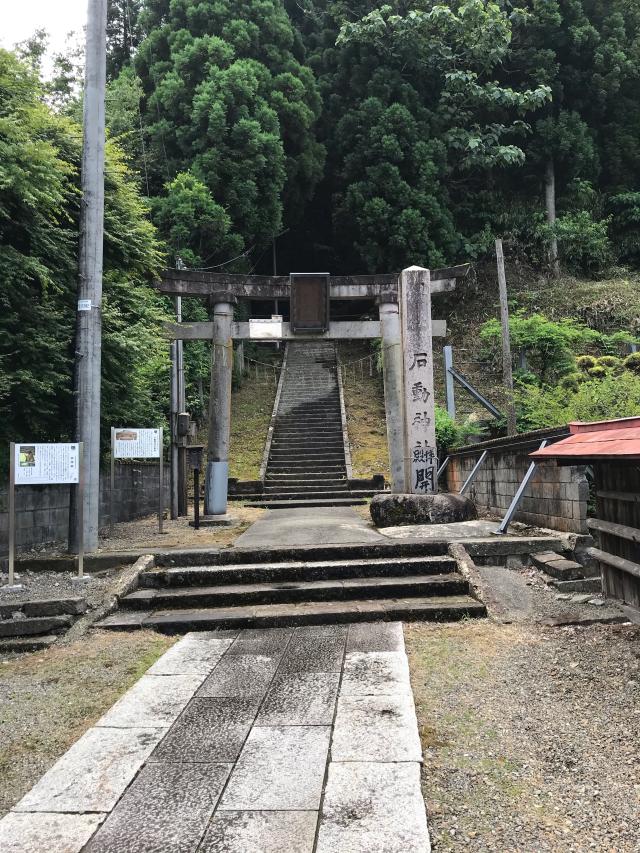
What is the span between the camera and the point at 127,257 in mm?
8516

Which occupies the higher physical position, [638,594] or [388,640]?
[638,594]

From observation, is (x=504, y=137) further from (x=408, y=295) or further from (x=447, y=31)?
(x=408, y=295)

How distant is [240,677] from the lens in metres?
3.74

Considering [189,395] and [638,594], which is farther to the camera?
[189,395]

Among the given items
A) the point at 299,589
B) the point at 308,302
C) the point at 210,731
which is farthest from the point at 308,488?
the point at 210,731

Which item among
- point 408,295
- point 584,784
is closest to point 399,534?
point 408,295

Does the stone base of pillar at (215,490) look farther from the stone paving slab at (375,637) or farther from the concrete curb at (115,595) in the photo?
the stone paving slab at (375,637)

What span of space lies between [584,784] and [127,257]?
8203 mm

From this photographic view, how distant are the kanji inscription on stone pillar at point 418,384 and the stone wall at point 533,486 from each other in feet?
3.46

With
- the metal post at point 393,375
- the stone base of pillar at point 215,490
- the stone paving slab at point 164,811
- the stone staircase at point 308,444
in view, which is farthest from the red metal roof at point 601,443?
the stone staircase at point 308,444

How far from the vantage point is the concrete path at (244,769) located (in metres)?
2.10

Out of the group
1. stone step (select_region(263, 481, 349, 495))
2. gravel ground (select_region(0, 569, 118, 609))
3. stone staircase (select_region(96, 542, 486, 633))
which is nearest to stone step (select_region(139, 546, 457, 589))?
stone staircase (select_region(96, 542, 486, 633))

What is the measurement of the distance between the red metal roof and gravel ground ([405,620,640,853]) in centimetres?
132

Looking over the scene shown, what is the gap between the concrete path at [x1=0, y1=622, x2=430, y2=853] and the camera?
2102 mm
